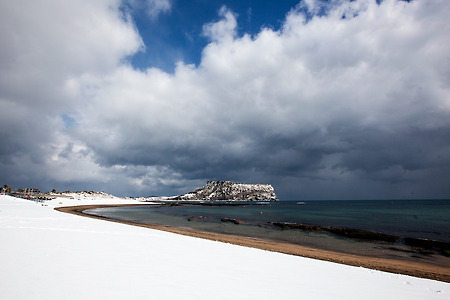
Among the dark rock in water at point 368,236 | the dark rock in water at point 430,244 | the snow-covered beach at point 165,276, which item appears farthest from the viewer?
the dark rock in water at point 368,236

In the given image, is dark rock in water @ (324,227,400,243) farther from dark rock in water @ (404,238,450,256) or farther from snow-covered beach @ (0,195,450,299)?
snow-covered beach @ (0,195,450,299)

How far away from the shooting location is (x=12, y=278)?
6.13m

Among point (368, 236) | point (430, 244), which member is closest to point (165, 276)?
point (430, 244)

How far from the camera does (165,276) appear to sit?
24.8 feet

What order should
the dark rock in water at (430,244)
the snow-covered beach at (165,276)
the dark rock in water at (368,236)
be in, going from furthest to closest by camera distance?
1. the dark rock in water at (368,236)
2. the dark rock in water at (430,244)
3. the snow-covered beach at (165,276)

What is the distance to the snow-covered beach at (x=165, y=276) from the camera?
603 cm

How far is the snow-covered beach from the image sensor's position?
6.03 meters

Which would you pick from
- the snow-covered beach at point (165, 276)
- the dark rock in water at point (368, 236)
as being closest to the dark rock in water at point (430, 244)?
the dark rock in water at point (368, 236)

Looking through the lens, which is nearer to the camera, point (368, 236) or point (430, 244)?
point (430, 244)

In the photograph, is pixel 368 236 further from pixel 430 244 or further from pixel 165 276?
pixel 165 276

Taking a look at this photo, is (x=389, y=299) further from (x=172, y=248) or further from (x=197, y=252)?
(x=172, y=248)

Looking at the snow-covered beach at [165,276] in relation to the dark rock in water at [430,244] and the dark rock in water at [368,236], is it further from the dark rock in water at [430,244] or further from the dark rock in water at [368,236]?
the dark rock in water at [368,236]

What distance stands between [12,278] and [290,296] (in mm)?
7762

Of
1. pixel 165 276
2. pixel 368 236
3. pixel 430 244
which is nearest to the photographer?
pixel 165 276
